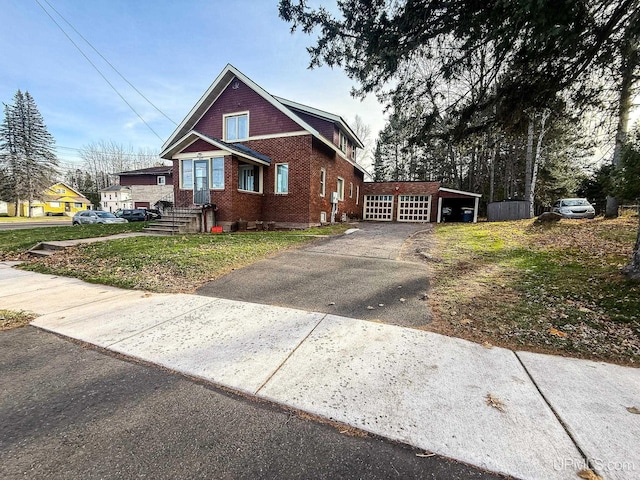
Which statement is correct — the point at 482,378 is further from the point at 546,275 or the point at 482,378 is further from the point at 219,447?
the point at 546,275

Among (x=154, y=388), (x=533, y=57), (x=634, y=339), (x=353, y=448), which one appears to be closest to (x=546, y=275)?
(x=634, y=339)

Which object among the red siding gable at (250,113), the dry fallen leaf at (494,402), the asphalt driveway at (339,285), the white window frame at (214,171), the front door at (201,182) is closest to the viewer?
the dry fallen leaf at (494,402)

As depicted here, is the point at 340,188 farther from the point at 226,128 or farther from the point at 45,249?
the point at 45,249

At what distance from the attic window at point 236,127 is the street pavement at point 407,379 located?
1265 cm

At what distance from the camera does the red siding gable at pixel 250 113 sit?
547 inches

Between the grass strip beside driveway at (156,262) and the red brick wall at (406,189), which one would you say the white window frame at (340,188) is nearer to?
the red brick wall at (406,189)

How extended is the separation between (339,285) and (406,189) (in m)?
18.8

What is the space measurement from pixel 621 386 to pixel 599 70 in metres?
5.93

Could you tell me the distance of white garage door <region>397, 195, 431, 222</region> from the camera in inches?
864

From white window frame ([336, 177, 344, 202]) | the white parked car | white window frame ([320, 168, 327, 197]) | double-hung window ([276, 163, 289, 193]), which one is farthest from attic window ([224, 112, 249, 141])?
the white parked car

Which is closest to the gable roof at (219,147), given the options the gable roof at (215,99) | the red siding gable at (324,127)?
the gable roof at (215,99)

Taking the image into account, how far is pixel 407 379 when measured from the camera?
2498 millimetres

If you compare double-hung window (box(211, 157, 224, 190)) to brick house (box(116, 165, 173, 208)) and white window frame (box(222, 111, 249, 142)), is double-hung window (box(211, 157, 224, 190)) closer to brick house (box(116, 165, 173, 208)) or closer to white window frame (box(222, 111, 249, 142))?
white window frame (box(222, 111, 249, 142))

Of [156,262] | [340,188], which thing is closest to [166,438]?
[156,262]
